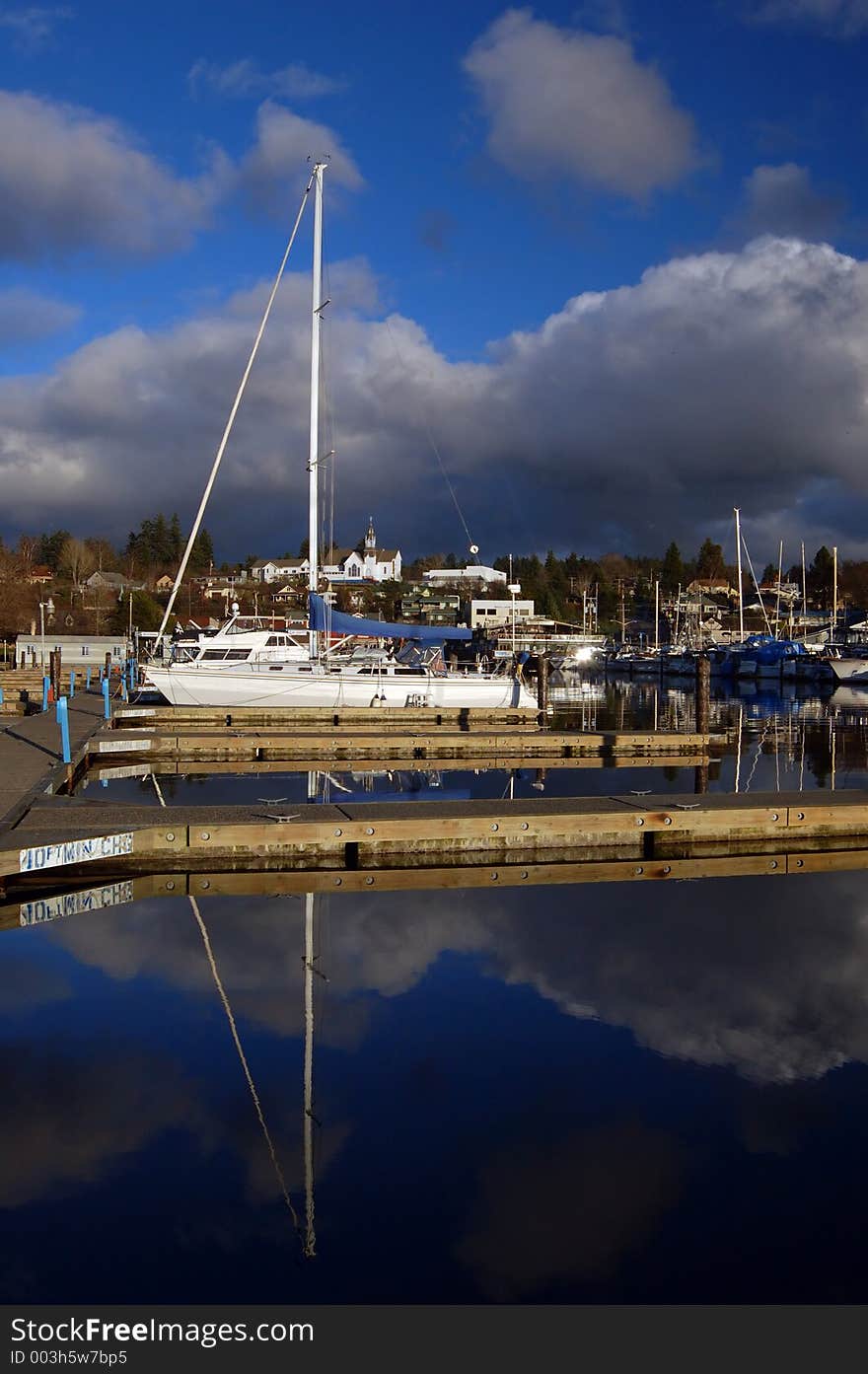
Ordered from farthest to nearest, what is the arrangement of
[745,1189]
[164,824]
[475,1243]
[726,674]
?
[726,674]
[164,824]
[745,1189]
[475,1243]

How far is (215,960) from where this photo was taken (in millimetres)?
11945

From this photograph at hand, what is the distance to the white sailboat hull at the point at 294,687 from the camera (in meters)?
36.8

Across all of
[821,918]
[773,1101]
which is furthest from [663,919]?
[773,1101]

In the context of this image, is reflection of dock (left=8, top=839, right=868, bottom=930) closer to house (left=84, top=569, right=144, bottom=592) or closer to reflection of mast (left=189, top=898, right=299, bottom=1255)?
reflection of mast (left=189, top=898, right=299, bottom=1255)

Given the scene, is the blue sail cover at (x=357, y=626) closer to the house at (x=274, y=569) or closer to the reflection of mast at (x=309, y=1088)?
the reflection of mast at (x=309, y=1088)

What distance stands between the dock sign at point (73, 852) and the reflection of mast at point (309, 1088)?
312cm

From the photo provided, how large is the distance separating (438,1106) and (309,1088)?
1162mm

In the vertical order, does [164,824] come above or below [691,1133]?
above

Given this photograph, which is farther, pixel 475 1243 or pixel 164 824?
pixel 164 824

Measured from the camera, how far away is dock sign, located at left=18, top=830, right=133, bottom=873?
45.1 ft

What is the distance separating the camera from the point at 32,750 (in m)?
23.9

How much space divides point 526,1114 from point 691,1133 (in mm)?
1314

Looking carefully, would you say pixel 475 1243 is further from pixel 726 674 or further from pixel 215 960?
pixel 726 674
